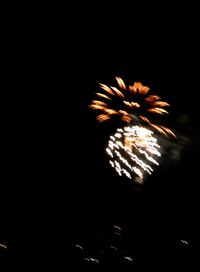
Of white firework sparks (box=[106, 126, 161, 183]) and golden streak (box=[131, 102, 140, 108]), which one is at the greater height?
golden streak (box=[131, 102, 140, 108])

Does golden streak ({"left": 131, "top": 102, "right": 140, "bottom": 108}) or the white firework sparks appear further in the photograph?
golden streak ({"left": 131, "top": 102, "right": 140, "bottom": 108})

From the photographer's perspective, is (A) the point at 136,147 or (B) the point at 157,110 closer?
(A) the point at 136,147

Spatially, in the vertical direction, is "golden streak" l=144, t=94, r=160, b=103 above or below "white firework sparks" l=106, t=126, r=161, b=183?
above

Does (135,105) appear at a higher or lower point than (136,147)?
higher

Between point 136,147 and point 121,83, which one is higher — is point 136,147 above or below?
below

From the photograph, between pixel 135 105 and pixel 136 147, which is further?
pixel 135 105

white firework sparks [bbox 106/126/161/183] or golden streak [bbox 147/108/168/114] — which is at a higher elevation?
golden streak [bbox 147/108/168/114]

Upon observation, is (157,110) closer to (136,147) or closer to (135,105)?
(135,105)

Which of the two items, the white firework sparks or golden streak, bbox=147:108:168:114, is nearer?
the white firework sparks

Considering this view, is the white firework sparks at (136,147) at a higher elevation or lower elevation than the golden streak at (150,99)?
lower

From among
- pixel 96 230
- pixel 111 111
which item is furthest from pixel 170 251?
pixel 111 111

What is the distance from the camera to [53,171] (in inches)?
509

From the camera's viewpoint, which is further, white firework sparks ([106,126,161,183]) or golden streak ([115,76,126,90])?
golden streak ([115,76,126,90])

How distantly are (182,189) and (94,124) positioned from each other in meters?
3.42
